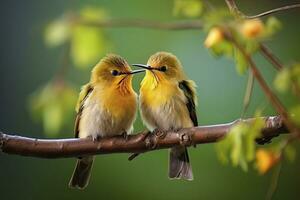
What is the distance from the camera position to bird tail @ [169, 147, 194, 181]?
6.00ft

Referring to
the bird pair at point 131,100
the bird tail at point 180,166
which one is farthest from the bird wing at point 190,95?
the bird tail at point 180,166

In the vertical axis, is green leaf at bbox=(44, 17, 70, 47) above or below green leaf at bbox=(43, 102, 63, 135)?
above

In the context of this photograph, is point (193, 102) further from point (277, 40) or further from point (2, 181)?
point (2, 181)

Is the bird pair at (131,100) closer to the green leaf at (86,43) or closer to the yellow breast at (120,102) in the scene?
the yellow breast at (120,102)

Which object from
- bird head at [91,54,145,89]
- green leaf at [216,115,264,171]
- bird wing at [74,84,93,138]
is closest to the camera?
green leaf at [216,115,264,171]

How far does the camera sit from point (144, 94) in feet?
5.70

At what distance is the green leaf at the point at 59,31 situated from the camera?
582mm

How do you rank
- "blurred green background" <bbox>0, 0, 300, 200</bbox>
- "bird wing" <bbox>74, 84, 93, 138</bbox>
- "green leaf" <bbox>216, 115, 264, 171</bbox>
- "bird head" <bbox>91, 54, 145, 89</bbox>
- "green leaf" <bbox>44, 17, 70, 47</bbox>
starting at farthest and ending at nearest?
Result: "blurred green background" <bbox>0, 0, 300, 200</bbox>, "bird wing" <bbox>74, 84, 93, 138</bbox>, "bird head" <bbox>91, 54, 145, 89</bbox>, "green leaf" <bbox>216, 115, 264, 171</bbox>, "green leaf" <bbox>44, 17, 70, 47</bbox>

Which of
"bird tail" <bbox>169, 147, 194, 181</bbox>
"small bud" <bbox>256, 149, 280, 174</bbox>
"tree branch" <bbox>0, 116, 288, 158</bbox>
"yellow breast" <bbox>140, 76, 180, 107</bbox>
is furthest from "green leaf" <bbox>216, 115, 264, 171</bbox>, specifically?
"bird tail" <bbox>169, 147, 194, 181</bbox>

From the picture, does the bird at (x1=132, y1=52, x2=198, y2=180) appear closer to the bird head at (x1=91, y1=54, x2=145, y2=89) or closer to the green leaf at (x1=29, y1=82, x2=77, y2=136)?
the bird head at (x1=91, y1=54, x2=145, y2=89)

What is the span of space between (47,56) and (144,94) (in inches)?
41.7

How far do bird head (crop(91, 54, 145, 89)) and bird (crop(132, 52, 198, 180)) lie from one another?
0.06 meters

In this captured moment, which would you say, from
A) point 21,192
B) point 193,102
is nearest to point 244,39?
point 193,102

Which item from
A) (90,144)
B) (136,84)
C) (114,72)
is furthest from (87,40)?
(136,84)
